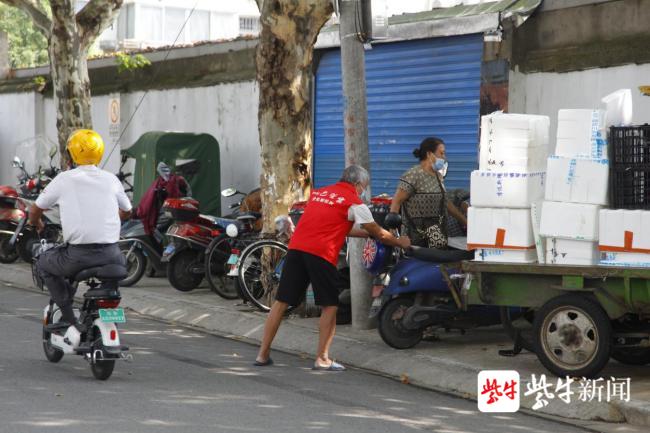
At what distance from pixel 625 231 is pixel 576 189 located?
499 millimetres

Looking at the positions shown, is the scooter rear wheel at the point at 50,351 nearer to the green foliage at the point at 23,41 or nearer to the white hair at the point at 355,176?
the white hair at the point at 355,176

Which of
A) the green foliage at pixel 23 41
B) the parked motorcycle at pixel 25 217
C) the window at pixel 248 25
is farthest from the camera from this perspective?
the window at pixel 248 25

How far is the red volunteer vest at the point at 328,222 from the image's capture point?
10266 mm

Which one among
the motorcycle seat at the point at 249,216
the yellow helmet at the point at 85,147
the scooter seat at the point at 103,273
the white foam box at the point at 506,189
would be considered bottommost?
the scooter seat at the point at 103,273

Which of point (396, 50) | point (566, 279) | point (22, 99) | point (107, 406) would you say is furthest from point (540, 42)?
point (22, 99)

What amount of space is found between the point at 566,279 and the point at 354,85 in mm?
3489

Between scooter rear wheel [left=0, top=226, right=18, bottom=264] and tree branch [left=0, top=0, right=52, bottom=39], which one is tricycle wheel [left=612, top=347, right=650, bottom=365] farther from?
tree branch [left=0, top=0, right=52, bottom=39]

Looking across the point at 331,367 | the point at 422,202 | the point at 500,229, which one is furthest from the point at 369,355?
the point at 500,229

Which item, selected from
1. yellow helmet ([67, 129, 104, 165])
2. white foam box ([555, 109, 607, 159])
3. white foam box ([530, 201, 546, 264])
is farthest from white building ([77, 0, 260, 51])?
white foam box ([555, 109, 607, 159])

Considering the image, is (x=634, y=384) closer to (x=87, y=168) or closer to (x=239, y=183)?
(x=87, y=168)

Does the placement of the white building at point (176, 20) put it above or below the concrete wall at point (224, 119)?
above

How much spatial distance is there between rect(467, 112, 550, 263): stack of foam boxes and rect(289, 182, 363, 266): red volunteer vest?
1.08 m

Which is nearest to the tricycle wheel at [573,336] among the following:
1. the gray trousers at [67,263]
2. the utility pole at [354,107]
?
the utility pole at [354,107]

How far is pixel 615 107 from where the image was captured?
9398mm
